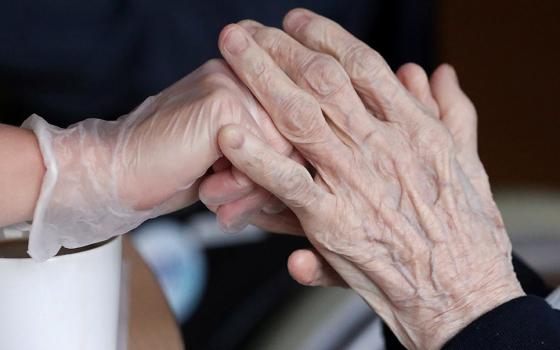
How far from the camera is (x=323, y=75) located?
836 millimetres

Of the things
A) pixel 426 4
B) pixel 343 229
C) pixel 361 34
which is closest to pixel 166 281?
pixel 343 229

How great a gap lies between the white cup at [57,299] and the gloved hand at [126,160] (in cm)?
6

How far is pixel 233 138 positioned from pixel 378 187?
194 millimetres

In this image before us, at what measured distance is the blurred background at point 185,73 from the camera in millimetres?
1463

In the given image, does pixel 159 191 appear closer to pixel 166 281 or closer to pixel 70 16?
pixel 166 281

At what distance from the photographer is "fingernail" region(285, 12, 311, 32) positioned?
909mm

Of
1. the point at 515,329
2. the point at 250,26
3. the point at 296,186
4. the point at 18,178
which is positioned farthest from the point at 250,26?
the point at 515,329

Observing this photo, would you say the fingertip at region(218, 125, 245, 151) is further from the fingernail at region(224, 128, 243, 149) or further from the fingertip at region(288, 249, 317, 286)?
the fingertip at region(288, 249, 317, 286)

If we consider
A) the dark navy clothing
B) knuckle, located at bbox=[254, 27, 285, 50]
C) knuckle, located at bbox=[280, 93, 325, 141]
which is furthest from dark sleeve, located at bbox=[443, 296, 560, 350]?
the dark navy clothing

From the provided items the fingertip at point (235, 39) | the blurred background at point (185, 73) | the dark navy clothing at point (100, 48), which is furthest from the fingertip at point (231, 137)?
the dark navy clothing at point (100, 48)

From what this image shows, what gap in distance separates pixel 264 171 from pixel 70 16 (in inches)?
37.8

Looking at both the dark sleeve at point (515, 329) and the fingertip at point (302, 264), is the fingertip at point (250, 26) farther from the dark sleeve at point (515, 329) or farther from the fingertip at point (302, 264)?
the dark sleeve at point (515, 329)

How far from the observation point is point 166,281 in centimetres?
143

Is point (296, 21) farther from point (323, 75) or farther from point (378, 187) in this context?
point (378, 187)
